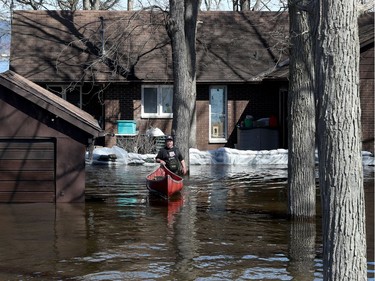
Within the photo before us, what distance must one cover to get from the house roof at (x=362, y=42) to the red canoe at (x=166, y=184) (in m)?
9.47

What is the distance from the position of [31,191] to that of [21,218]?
198cm

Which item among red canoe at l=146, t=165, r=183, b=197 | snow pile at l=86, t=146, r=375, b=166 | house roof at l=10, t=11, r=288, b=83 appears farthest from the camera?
house roof at l=10, t=11, r=288, b=83

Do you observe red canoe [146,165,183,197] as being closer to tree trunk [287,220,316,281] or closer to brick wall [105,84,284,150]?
tree trunk [287,220,316,281]

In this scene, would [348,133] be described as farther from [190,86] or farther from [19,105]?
[190,86]

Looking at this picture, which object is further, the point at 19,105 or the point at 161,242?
the point at 19,105

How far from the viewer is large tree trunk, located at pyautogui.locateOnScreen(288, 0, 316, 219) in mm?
15062

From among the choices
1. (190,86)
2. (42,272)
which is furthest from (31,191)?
(190,86)

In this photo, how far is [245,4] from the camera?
144 feet

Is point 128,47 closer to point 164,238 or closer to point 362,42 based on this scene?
point 362,42

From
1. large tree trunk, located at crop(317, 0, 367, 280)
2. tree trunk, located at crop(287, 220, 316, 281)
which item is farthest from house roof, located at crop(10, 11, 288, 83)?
large tree trunk, located at crop(317, 0, 367, 280)

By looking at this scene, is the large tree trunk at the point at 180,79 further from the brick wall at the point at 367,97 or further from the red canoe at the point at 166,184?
the red canoe at the point at 166,184

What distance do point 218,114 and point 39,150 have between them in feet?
55.1

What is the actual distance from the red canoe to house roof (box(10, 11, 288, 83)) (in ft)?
43.6

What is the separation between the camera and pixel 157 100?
34125 millimetres
